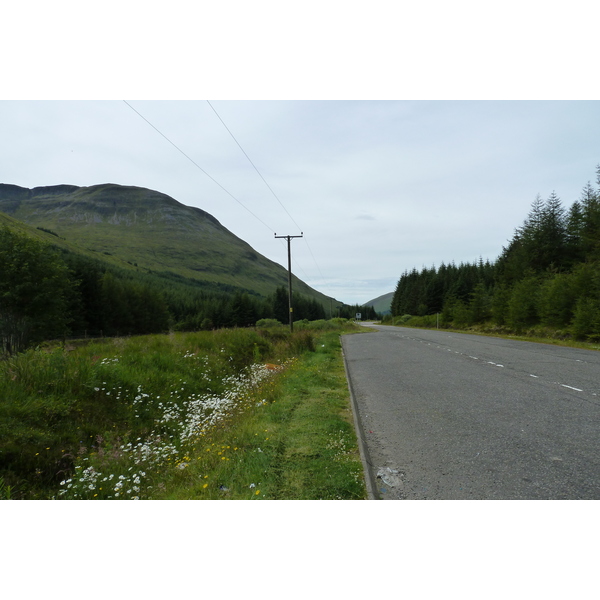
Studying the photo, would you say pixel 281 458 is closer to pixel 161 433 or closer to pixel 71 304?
pixel 161 433

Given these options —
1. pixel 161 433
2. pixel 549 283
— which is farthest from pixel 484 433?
pixel 549 283

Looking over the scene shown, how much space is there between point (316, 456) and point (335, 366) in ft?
30.1

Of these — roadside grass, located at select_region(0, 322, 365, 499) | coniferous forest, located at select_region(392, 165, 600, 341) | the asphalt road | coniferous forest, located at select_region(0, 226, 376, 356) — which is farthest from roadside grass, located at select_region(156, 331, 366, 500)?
coniferous forest, located at select_region(392, 165, 600, 341)

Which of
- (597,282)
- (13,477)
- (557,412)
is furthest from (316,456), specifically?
(597,282)

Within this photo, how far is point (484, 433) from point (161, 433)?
570cm

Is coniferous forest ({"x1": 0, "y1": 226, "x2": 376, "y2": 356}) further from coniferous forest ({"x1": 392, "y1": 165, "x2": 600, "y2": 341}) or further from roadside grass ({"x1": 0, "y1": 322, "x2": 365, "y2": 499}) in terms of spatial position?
coniferous forest ({"x1": 392, "y1": 165, "x2": 600, "y2": 341})

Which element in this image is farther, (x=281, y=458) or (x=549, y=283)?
(x=549, y=283)

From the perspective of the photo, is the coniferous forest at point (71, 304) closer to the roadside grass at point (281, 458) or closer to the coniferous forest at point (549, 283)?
the roadside grass at point (281, 458)

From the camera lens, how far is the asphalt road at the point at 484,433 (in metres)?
3.84

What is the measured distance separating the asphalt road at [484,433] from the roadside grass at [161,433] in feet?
1.97

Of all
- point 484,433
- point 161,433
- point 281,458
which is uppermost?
point 484,433

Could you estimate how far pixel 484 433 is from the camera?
5496 mm

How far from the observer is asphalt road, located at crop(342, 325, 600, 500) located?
3.84 meters

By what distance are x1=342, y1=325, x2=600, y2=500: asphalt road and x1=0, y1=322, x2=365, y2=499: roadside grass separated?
60 centimetres
